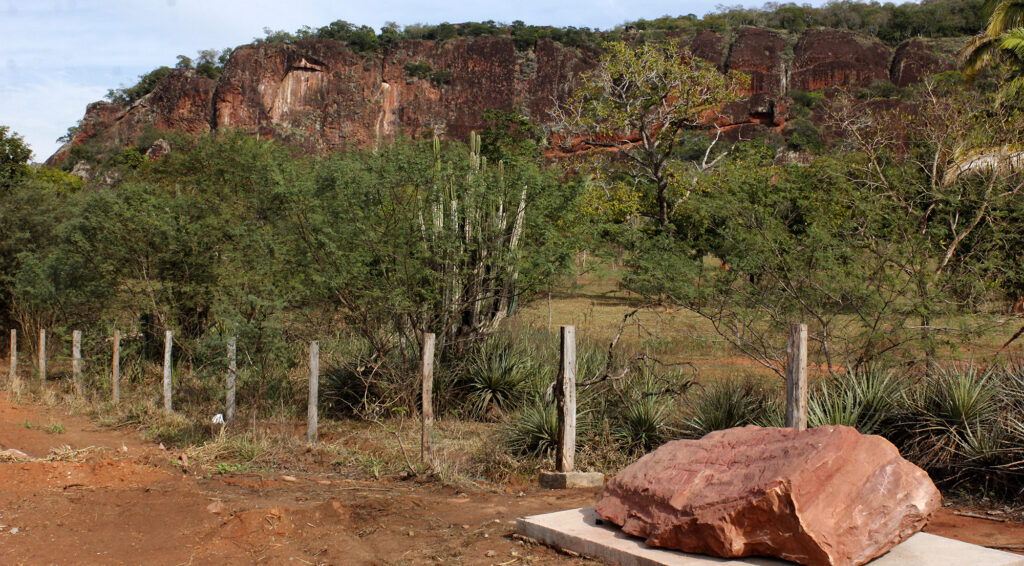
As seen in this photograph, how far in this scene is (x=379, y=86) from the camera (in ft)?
314

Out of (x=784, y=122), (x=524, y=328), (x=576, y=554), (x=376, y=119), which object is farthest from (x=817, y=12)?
(x=576, y=554)

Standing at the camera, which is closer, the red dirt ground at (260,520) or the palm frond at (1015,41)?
the red dirt ground at (260,520)

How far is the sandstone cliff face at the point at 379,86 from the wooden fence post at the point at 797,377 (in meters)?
81.6

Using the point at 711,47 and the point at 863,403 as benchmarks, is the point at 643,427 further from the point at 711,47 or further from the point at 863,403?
the point at 711,47

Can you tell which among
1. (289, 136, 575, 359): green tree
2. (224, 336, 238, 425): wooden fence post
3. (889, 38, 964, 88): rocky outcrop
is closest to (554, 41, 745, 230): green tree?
(289, 136, 575, 359): green tree

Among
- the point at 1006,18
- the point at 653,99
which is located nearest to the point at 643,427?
the point at 1006,18

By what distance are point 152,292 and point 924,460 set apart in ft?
41.3

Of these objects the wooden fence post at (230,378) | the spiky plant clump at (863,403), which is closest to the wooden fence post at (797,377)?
the spiky plant clump at (863,403)

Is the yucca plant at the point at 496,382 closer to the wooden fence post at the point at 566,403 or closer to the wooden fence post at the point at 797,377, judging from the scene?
the wooden fence post at the point at 566,403

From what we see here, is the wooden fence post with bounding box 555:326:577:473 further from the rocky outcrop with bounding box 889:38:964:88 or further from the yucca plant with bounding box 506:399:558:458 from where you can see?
the rocky outcrop with bounding box 889:38:964:88

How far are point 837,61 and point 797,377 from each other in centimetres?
8440

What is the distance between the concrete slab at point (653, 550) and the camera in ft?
16.4

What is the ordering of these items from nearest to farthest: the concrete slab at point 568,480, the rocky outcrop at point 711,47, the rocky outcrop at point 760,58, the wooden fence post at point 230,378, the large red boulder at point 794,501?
the large red boulder at point 794,501 < the concrete slab at point 568,480 < the wooden fence post at point 230,378 < the rocky outcrop at point 760,58 < the rocky outcrop at point 711,47

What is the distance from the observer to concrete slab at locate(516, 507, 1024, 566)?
5.01 meters
